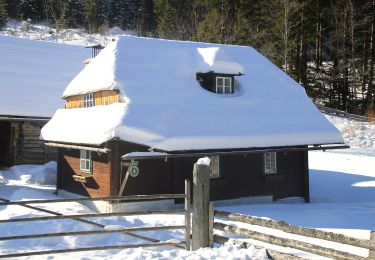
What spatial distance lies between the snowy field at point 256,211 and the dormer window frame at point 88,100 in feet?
12.2

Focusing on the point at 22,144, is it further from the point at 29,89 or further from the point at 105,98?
the point at 105,98

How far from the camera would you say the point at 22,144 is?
24.0 meters

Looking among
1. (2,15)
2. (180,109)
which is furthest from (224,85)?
(2,15)

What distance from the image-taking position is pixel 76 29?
7625 cm

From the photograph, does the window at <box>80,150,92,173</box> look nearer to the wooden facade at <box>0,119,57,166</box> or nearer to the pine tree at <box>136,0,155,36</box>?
the wooden facade at <box>0,119,57,166</box>

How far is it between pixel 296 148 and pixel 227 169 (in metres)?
2.66

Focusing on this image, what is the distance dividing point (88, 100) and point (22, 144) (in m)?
6.50

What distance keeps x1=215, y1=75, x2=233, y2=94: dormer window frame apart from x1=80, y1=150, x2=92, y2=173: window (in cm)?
540

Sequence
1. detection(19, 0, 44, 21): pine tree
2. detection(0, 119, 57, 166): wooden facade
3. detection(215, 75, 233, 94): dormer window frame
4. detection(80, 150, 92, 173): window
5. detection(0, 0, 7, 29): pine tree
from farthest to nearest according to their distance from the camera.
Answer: detection(19, 0, 44, 21): pine tree, detection(0, 0, 7, 29): pine tree, detection(0, 119, 57, 166): wooden facade, detection(215, 75, 233, 94): dormer window frame, detection(80, 150, 92, 173): window

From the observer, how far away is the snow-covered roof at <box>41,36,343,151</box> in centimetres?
1557

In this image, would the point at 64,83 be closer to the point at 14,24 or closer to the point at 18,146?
the point at 18,146

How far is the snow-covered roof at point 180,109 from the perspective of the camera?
15.6m

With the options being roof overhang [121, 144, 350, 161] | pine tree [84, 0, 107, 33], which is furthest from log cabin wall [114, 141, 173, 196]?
pine tree [84, 0, 107, 33]

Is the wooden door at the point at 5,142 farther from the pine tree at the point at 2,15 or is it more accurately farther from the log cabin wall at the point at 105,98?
the pine tree at the point at 2,15
